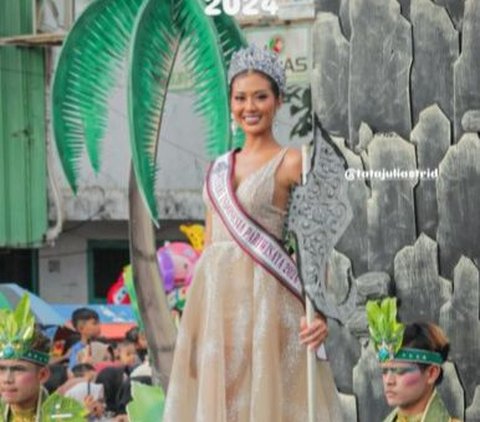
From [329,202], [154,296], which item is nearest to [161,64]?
[154,296]

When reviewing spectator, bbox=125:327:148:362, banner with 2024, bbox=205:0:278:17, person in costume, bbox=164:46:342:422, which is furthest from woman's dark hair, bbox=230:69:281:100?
spectator, bbox=125:327:148:362

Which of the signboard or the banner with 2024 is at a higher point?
the banner with 2024

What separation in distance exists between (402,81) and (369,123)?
208 millimetres

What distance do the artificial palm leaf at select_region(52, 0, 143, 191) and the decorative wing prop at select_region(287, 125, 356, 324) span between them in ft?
9.58

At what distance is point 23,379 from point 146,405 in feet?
3.11

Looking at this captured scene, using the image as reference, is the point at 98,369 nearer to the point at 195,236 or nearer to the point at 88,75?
the point at 88,75

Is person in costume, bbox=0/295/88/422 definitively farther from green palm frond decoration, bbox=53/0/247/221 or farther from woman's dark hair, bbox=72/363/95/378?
woman's dark hair, bbox=72/363/95/378

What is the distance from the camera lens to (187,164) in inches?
464

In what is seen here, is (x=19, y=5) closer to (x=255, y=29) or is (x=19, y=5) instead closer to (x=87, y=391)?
(x=255, y=29)

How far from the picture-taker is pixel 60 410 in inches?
257

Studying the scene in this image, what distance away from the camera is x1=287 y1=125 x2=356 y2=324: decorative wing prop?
230 inches

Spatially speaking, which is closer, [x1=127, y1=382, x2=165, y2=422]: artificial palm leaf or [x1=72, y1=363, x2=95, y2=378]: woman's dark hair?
[x1=127, y1=382, x2=165, y2=422]: artificial palm leaf

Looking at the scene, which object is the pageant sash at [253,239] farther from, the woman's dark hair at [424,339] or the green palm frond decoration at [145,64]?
the green palm frond decoration at [145,64]

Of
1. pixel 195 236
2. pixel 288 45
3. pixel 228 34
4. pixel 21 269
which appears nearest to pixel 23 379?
pixel 228 34
